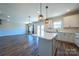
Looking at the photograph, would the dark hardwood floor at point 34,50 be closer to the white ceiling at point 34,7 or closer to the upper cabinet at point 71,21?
the upper cabinet at point 71,21

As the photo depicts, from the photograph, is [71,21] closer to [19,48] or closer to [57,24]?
[57,24]

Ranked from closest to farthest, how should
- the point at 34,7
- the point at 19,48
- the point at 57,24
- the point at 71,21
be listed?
1. the point at 34,7
2. the point at 57,24
3. the point at 19,48
4. the point at 71,21

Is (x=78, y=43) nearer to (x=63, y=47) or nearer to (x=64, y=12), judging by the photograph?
(x=63, y=47)

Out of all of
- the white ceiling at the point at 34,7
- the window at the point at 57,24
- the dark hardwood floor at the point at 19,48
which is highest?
the white ceiling at the point at 34,7

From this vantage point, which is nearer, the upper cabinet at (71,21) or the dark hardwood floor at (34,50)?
the dark hardwood floor at (34,50)

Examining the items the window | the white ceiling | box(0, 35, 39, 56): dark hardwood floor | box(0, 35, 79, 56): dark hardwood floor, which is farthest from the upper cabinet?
box(0, 35, 39, 56): dark hardwood floor

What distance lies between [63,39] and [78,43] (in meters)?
0.66

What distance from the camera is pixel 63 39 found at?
4.42 meters

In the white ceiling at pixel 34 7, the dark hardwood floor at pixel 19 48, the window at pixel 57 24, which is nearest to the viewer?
the white ceiling at pixel 34 7

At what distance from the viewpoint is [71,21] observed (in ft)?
16.1

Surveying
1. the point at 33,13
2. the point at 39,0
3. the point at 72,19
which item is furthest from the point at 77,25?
the point at 39,0

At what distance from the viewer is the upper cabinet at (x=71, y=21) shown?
15.0 feet

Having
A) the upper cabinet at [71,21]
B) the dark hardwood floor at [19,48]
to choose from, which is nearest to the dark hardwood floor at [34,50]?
the dark hardwood floor at [19,48]

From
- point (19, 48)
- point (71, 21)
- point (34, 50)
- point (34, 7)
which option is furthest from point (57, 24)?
point (19, 48)
